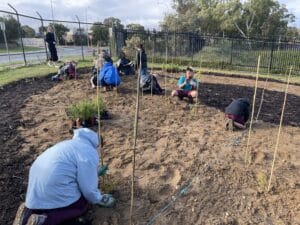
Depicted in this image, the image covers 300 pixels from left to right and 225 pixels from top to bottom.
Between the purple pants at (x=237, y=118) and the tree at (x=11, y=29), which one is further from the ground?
the tree at (x=11, y=29)

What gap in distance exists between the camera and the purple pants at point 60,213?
2.35 meters

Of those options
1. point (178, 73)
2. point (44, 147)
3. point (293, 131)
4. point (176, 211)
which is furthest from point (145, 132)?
point (178, 73)

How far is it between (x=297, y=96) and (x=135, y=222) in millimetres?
6823

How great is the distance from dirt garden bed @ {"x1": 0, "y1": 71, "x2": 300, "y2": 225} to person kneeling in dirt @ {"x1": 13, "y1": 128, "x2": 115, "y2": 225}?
0.45 metres

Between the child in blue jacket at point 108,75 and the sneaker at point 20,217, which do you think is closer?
the sneaker at point 20,217

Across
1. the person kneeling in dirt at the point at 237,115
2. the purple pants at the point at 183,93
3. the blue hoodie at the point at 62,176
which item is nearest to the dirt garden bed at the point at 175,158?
the person kneeling in dirt at the point at 237,115

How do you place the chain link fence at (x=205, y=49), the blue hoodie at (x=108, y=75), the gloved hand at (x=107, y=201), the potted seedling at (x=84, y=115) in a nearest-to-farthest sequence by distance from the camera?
the gloved hand at (x=107, y=201) < the potted seedling at (x=84, y=115) < the blue hoodie at (x=108, y=75) < the chain link fence at (x=205, y=49)

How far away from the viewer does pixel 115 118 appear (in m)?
5.40

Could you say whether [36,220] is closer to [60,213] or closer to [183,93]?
[60,213]

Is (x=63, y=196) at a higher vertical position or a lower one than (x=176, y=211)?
higher

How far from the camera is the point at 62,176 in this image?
2.31 meters

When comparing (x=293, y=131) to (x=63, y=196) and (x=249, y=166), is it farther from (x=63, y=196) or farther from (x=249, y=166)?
(x=63, y=196)

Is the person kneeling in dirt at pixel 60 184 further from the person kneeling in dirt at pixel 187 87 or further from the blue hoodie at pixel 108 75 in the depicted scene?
the blue hoodie at pixel 108 75

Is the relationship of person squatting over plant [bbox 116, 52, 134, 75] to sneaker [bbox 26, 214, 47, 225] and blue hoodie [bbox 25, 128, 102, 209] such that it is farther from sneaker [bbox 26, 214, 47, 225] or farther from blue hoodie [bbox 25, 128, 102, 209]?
sneaker [bbox 26, 214, 47, 225]
